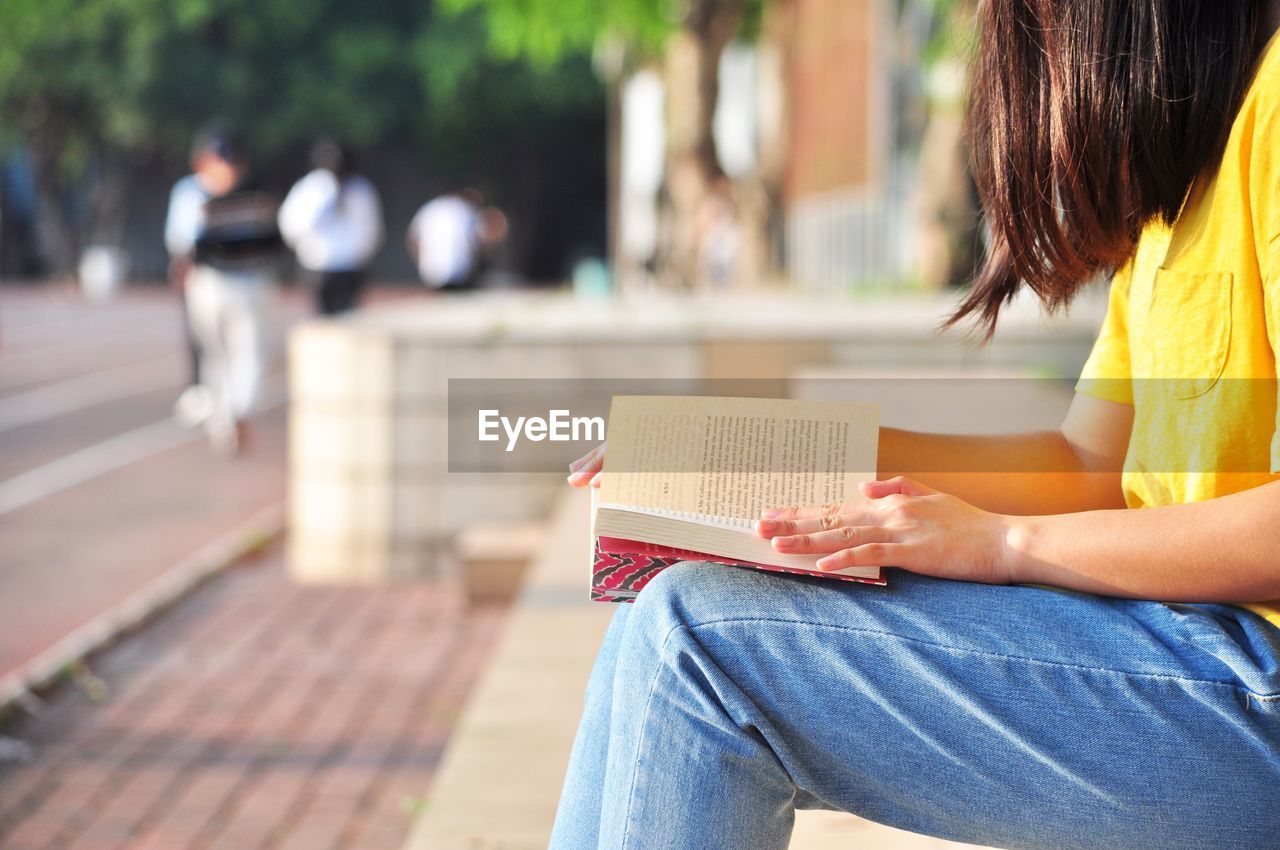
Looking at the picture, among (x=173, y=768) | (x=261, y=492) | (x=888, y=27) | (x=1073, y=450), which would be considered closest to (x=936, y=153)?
(x=888, y=27)

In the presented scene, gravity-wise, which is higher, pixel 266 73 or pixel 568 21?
pixel 266 73

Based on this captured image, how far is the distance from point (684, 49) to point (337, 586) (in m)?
9.82

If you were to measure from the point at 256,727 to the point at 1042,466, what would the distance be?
3307mm

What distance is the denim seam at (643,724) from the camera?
1.47 meters

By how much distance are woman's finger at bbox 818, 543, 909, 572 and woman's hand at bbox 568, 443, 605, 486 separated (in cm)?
28

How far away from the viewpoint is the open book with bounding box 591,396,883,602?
5.05ft

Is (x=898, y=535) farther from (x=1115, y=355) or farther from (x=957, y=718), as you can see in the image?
(x=1115, y=355)

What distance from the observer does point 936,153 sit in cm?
1007

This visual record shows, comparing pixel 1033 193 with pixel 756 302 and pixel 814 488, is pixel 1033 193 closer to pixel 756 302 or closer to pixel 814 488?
pixel 814 488

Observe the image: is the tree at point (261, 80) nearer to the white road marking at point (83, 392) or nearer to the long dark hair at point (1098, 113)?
the white road marking at point (83, 392)

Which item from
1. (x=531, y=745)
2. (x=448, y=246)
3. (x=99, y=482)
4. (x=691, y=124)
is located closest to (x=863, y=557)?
(x=531, y=745)

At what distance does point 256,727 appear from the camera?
15.0 ft

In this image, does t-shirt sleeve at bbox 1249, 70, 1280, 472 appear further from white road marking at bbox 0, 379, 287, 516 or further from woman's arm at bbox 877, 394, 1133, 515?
white road marking at bbox 0, 379, 287, 516

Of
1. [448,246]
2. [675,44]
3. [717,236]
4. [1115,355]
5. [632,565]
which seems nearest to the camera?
[632,565]
